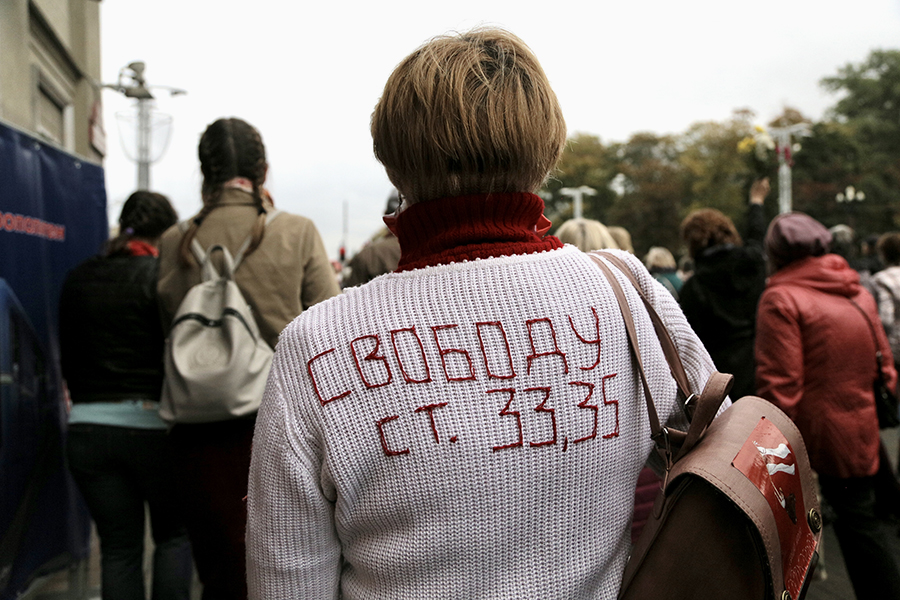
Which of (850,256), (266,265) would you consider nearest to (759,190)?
(850,256)

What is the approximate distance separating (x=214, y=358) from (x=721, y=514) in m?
1.77

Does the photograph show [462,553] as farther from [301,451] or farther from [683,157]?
[683,157]

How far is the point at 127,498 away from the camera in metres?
3.04

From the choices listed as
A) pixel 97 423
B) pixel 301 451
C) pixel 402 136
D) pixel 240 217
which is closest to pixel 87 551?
pixel 97 423

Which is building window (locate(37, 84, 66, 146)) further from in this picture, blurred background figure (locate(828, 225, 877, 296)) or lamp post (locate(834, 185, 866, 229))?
lamp post (locate(834, 185, 866, 229))

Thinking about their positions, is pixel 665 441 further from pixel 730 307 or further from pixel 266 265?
pixel 730 307

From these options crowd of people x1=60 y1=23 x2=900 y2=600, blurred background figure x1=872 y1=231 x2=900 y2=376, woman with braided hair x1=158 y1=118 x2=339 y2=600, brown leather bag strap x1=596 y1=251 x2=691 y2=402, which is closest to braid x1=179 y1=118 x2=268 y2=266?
woman with braided hair x1=158 y1=118 x2=339 y2=600

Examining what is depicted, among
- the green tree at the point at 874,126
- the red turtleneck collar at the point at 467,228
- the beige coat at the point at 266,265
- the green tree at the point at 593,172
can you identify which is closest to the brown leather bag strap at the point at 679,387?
the red turtleneck collar at the point at 467,228

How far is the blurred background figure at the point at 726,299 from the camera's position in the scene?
4250 mm

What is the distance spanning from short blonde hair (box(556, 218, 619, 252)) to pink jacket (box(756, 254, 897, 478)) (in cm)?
111

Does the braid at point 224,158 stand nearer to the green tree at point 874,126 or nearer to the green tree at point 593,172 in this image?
the green tree at point 874,126

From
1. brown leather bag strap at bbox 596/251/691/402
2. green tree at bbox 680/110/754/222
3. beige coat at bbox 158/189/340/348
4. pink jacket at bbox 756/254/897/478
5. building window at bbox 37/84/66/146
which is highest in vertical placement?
green tree at bbox 680/110/754/222

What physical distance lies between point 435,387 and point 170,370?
1.58m

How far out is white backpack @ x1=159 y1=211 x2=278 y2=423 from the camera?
95.9 inches
